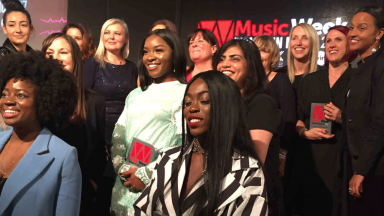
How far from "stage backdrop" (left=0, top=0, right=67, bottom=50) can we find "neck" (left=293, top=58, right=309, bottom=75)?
3.62 metres

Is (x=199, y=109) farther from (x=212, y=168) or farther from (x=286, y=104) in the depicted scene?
(x=286, y=104)

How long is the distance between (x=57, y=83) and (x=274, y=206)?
1297 mm

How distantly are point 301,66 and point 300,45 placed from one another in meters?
0.20

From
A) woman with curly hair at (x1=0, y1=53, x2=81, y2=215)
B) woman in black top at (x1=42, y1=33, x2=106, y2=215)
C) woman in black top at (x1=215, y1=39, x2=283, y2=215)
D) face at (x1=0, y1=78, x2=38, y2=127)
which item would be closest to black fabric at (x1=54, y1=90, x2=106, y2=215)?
woman in black top at (x1=42, y1=33, x2=106, y2=215)

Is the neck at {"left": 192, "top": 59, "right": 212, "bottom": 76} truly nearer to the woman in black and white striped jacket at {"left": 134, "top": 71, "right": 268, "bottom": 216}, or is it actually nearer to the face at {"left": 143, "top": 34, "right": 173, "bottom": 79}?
the face at {"left": 143, "top": 34, "right": 173, "bottom": 79}

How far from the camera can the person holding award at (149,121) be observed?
8.23 ft

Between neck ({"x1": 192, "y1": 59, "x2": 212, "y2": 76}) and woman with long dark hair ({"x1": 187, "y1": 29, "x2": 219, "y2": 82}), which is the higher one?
woman with long dark hair ({"x1": 187, "y1": 29, "x2": 219, "y2": 82})

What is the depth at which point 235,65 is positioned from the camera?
8.14 feet

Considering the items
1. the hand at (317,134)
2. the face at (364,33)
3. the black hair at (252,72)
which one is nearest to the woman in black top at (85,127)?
the black hair at (252,72)

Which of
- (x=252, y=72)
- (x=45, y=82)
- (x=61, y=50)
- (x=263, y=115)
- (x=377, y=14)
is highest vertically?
(x=377, y=14)

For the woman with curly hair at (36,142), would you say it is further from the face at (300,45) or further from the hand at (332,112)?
the face at (300,45)

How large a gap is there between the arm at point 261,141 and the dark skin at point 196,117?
0.35 meters

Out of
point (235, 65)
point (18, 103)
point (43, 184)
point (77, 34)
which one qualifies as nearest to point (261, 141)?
point (235, 65)

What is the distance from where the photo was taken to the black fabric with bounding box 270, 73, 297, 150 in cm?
339
